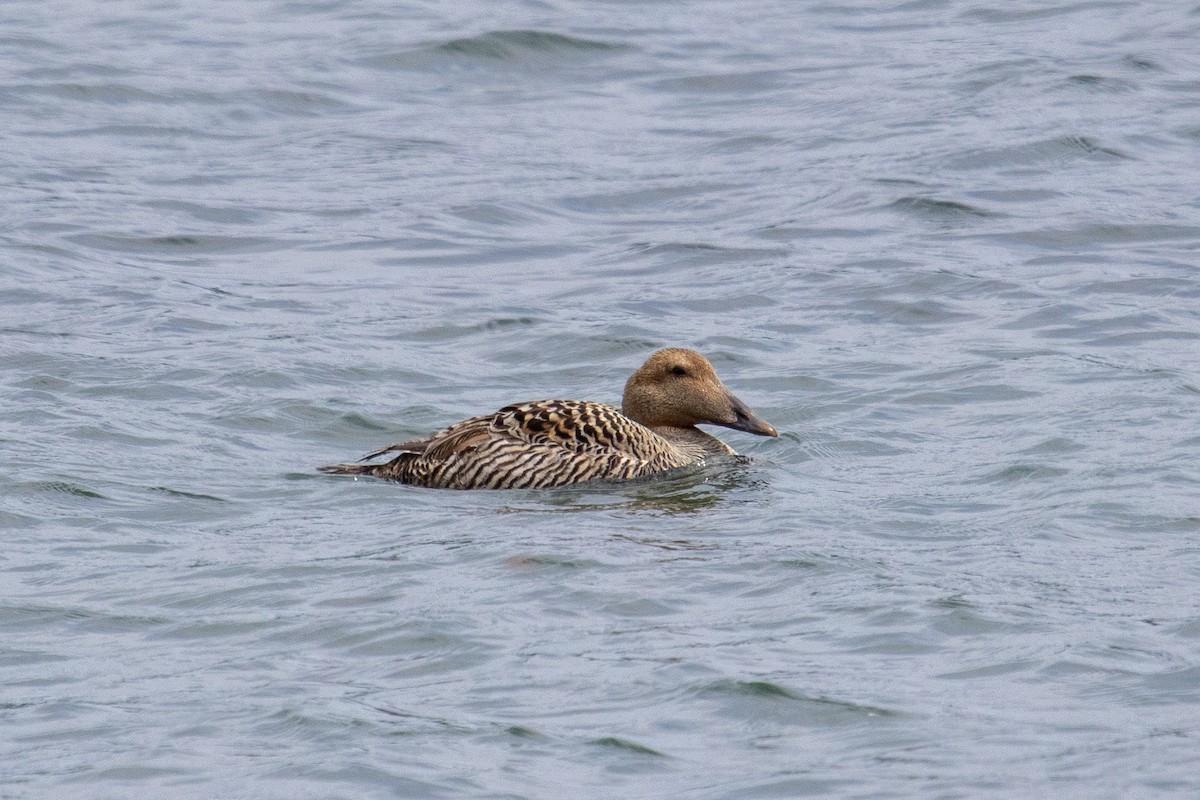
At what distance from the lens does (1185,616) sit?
→ 789cm

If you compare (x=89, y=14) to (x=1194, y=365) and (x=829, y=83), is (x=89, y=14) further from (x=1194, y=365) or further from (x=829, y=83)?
(x=1194, y=365)

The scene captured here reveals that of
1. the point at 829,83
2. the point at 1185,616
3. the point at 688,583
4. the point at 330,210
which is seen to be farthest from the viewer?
the point at 829,83

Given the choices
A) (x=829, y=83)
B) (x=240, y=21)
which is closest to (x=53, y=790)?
(x=829, y=83)

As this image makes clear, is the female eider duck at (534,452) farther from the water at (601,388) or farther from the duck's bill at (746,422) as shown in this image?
the water at (601,388)

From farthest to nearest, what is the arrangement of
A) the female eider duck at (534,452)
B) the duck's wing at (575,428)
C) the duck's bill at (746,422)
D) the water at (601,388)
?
the duck's bill at (746,422) → the duck's wing at (575,428) → the female eider duck at (534,452) → the water at (601,388)

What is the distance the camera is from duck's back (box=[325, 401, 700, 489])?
399 inches

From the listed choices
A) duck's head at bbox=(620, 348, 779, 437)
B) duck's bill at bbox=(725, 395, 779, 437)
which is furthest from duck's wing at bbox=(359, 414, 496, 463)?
duck's bill at bbox=(725, 395, 779, 437)

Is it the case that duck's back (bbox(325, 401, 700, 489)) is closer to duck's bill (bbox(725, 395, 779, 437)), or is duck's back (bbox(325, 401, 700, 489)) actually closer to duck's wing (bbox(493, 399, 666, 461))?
duck's wing (bbox(493, 399, 666, 461))

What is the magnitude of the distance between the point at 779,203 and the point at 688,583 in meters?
8.64

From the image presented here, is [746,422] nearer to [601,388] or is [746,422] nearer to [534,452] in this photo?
[534,452]

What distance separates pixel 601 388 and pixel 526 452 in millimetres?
2575

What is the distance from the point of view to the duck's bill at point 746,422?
10.9 m

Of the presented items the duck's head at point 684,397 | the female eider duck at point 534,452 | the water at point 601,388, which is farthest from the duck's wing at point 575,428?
the duck's head at point 684,397

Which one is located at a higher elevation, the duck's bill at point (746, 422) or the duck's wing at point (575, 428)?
the duck's wing at point (575, 428)
